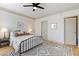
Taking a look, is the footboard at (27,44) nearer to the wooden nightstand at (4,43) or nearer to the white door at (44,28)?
the wooden nightstand at (4,43)

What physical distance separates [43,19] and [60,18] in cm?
137

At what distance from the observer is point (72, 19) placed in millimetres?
4188

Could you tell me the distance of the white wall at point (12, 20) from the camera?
4.11 m

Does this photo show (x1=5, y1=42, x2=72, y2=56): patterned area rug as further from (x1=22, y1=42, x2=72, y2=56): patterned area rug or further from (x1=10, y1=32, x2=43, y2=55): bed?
(x1=10, y1=32, x2=43, y2=55): bed

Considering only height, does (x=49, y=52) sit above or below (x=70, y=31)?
below

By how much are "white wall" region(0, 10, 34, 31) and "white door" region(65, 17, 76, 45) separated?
2.28m

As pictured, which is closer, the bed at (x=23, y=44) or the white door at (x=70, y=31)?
the bed at (x=23, y=44)

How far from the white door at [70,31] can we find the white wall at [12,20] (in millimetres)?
2281

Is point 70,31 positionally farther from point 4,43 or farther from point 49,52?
point 4,43

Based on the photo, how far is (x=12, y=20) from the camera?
4.59 m

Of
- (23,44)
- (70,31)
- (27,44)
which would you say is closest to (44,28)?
(70,31)

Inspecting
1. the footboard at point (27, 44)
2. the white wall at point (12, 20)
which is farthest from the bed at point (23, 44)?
the white wall at point (12, 20)

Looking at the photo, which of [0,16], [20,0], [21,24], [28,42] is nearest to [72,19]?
[28,42]

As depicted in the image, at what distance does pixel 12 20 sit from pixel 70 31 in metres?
3.30
